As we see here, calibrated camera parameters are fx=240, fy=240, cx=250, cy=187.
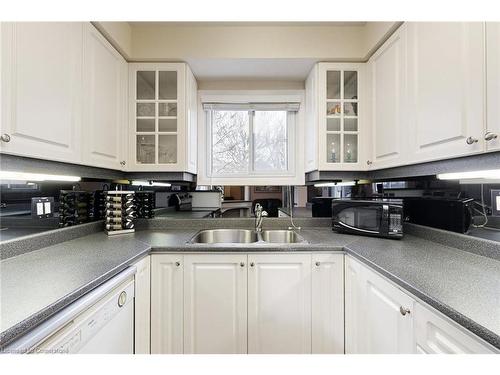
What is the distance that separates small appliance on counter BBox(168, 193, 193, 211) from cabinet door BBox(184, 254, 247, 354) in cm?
87

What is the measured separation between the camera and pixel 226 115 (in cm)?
230

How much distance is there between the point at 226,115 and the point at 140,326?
1791 mm

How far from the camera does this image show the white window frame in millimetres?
2184

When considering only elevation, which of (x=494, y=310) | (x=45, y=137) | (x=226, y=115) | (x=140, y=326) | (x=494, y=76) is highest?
(x=226, y=115)

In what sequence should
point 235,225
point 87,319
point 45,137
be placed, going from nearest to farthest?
1. point 87,319
2. point 45,137
3. point 235,225

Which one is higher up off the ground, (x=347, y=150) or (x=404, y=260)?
(x=347, y=150)

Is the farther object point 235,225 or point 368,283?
point 235,225

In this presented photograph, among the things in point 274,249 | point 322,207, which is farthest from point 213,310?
point 322,207

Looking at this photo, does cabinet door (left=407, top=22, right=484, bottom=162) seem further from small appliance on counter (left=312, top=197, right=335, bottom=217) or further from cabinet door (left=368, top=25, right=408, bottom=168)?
small appliance on counter (left=312, top=197, right=335, bottom=217)

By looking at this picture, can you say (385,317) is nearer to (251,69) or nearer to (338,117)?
(338,117)

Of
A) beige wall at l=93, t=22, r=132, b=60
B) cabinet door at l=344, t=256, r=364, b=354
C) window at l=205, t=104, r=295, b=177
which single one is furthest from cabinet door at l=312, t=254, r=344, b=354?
beige wall at l=93, t=22, r=132, b=60
